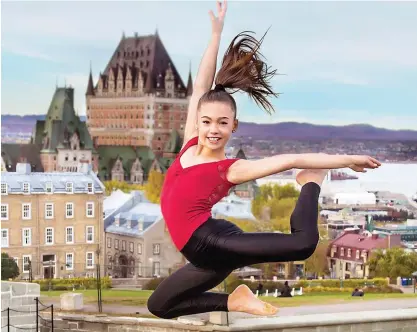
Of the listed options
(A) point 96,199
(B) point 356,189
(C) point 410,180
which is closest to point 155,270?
(A) point 96,199

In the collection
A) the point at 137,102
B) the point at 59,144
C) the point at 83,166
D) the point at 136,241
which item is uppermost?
the point at 137,102

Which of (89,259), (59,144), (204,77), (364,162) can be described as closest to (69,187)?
(89,259)

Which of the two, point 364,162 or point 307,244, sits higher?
point 364,162

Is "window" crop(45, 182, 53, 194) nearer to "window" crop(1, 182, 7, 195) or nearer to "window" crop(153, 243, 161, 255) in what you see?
"window" crop(1, 182, 7, 195)

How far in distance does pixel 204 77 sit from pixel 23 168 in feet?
73.6

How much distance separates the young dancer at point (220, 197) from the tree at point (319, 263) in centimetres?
1829

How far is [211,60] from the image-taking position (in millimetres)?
2928

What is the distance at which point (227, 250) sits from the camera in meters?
2.56

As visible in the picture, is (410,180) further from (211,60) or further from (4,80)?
(211,60)

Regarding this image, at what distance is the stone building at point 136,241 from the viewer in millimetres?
21906

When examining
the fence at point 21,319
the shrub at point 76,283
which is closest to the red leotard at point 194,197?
the fence at point 21,319

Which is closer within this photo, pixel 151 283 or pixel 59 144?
pixel 151 283

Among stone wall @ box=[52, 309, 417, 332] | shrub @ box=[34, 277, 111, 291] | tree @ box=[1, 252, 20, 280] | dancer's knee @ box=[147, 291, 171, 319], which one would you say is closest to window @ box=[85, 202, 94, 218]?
shrub @ box=[34, 277, 111, 291]

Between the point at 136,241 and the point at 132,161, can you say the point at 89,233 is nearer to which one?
the point at 136,241
